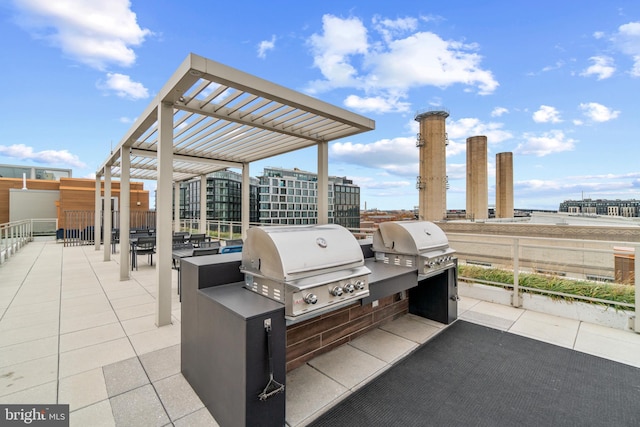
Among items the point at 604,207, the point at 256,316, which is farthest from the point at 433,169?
the point at 604,207

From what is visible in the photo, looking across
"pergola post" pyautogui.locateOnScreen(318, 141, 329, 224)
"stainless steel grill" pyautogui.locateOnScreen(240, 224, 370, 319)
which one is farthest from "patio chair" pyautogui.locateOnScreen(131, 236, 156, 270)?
"stainless steel grill" pyautogui.locateOnScreen(240, 224, 370, 319)

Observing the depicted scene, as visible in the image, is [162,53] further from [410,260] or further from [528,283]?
[528,283]

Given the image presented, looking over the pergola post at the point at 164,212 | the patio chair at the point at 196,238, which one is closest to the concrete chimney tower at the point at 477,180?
the patio chair at the point at 196,238

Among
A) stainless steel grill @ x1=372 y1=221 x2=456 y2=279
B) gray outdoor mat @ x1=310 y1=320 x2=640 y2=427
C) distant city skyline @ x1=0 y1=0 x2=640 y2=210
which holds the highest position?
distant city skyline @ x1=0 y1=0 x2=640 y2=210

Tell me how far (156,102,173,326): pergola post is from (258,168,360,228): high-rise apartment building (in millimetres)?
34702

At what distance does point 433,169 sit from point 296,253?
106 feet

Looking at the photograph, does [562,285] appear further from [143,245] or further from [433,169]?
[433,169]

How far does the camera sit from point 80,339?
2760 millimetres

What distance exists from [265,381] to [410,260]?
6.26ft

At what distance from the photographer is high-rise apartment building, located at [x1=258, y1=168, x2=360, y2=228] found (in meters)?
42.7

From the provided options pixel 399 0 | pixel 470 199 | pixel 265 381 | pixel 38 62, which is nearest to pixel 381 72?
pixel 399 0

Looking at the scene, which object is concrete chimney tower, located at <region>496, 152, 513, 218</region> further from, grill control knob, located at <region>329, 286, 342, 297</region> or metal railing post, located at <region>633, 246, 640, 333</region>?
grill control knob, located at <region>329, 286, 342, 297</region>

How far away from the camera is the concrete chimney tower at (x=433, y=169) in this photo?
30.6 meters

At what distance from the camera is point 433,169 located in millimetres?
30594
